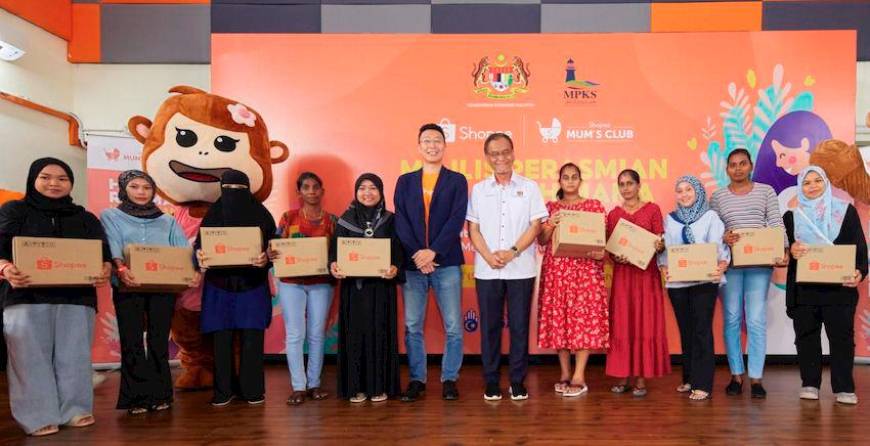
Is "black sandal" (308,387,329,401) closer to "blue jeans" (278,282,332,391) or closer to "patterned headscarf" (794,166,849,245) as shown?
"blue jeans" (278,282,332,391)

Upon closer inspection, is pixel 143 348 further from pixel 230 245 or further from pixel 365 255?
pixel 365 255

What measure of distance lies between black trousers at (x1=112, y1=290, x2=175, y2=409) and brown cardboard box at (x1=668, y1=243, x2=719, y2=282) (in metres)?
2.74

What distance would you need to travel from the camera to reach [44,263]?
99.3 inches

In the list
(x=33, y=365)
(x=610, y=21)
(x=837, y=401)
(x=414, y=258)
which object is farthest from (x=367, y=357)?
(x=610, y=21)

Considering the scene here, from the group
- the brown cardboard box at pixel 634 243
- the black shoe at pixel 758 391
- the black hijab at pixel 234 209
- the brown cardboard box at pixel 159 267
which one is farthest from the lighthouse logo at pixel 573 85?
the brown cardboard box at pixel 159 267

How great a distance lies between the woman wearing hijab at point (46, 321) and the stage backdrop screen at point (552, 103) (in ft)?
→ 5.52

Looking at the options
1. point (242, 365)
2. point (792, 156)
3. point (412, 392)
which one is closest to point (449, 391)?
point (412, 392)

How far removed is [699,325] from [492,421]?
1314 millimetres

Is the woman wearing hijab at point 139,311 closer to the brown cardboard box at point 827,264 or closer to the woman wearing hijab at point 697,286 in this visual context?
the woman wearing hijab at point 697,286

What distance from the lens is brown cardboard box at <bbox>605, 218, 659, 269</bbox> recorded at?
122 inches

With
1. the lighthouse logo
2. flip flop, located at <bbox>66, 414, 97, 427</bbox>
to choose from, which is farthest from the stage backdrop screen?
flip flop, located at <bbox>66, 414, 97, 427</bbox>

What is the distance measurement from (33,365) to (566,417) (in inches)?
99.4

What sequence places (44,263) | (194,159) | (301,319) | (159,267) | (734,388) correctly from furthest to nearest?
(194,159), (734,388), (301,319), (159,267), (44,263)

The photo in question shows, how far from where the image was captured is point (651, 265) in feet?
10.7
